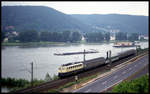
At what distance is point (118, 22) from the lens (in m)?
76.0

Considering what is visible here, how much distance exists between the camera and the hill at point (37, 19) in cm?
4773

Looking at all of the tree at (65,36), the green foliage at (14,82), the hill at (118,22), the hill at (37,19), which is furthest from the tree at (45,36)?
the hill at (118,22)

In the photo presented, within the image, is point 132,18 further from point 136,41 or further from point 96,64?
point 96,64

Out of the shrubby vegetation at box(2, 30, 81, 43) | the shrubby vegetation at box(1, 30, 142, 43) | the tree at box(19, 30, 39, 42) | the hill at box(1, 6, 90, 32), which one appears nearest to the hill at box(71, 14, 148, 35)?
the hill at box(1, 6, 90, 32)

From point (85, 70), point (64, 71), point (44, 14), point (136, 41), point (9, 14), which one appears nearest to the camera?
point (64, 71)

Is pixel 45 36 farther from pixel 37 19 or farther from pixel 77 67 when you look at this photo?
pixel 77 67

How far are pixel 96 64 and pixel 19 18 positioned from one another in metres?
38.8

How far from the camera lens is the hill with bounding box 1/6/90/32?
47.7 m

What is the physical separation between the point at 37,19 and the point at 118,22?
32075mm

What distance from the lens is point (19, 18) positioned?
Result: 51156 mm

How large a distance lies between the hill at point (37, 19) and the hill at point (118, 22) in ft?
33.0

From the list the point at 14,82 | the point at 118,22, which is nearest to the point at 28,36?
the point at 14,82

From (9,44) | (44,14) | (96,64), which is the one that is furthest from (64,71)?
(44,14)

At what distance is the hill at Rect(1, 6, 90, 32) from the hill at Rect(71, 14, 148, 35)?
1005cm
